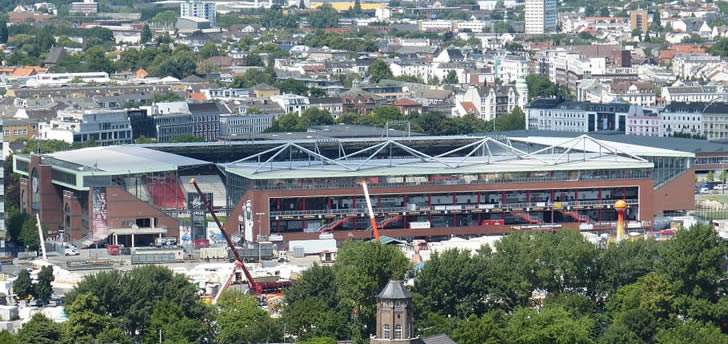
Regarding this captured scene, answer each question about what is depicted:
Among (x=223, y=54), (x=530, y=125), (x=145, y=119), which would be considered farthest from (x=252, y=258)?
(x=223, y=54)

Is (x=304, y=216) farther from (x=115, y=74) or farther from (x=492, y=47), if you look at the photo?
(x=492, y=47)

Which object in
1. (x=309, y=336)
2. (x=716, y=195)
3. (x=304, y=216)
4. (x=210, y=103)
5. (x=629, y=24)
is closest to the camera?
(x=309, y=336)

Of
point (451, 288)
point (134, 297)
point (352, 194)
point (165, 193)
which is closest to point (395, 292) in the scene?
point (451, 288)

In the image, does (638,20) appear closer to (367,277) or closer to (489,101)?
(489,101)

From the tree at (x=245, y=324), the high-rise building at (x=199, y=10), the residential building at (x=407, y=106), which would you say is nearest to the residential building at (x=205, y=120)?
the residential building at (x=407, y=106)

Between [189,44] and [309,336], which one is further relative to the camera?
[189,44]

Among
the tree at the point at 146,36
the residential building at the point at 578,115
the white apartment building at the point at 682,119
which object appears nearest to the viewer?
the white apartment building at the point at 682,119

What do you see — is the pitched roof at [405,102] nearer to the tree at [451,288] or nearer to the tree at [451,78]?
the tree at [451,78]
